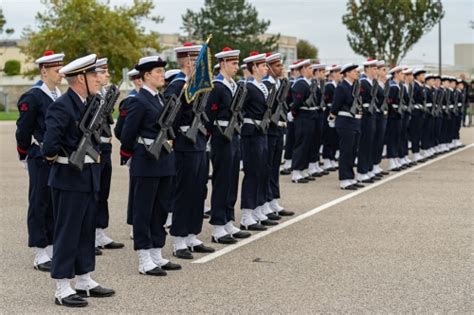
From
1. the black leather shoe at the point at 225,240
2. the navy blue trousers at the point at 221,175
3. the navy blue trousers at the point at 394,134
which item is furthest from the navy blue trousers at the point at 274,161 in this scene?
the navy blue trousers at the point at 394,134

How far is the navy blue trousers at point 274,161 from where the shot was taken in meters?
11.8

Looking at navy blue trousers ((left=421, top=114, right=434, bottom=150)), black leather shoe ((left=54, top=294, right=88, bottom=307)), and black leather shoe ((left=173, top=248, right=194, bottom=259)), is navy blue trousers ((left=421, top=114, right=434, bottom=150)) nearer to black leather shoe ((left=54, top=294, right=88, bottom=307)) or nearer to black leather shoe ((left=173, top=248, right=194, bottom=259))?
black leather shoe ((left=173, top=248, right=194, bottom=259))

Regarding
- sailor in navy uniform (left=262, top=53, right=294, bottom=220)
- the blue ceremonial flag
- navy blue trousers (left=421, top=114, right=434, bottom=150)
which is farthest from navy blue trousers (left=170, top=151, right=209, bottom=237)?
navy blue trousers (left=421, top=114, right=434, bottom=150)

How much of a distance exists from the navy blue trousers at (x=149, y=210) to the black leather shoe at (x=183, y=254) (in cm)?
62

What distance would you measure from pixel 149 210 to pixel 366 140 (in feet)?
26.9

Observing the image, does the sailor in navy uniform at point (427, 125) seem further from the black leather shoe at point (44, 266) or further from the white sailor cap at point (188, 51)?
the black leather shoe at point (44, 266)

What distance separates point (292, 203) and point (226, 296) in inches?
232

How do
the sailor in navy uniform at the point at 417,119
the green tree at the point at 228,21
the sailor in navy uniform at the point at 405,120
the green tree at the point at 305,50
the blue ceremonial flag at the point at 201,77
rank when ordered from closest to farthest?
the blue ceremonial flag at the point at 201,77
the sailor in navy uniform at the point at 405,120
the sailor in navy uniform at the point at 417,119
the green tree at the point at 228,21
the green tree at the point at 305,50

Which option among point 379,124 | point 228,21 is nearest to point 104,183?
point 379,124

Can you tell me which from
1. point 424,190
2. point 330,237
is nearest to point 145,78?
point 330,237

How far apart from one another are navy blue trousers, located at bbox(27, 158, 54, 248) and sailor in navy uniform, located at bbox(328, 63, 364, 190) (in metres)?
7.03

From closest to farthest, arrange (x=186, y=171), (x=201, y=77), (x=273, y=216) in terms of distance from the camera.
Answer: (x=201, y=77) → (x=186, y=171) → (x=273, y=216)

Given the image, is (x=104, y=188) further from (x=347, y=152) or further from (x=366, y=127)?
(x=366, y=127)

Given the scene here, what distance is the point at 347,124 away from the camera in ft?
49.2
